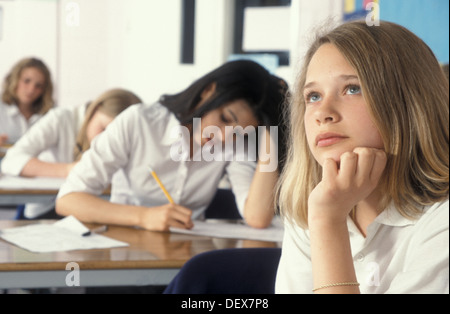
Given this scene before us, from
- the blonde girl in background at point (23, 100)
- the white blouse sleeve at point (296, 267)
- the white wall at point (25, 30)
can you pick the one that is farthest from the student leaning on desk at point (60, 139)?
the white wall at point (25, 30)

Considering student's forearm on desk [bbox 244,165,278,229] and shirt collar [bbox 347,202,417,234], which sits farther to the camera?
student's forearm on desk [bbox 244,165,278,229]

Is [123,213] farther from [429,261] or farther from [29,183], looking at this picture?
[429,261]

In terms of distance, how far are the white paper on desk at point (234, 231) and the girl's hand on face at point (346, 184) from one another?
1.91ft

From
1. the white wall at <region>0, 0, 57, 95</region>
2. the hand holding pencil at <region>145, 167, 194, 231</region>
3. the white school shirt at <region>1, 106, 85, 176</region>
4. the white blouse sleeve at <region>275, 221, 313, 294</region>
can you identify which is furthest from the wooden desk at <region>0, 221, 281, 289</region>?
the white wall at <region>0, 0, 57, 95</region>

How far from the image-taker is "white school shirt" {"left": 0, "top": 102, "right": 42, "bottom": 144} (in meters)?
2.89

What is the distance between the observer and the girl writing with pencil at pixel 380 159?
0.76 m

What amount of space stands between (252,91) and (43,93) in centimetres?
174

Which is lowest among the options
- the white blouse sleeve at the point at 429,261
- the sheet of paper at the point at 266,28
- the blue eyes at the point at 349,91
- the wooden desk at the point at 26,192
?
the wooden desk at the point at 26,192

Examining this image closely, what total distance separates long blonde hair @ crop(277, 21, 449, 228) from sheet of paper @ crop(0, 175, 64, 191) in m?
1.28

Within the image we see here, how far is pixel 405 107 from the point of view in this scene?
807 millimetres

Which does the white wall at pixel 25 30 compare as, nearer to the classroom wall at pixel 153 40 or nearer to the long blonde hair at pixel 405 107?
the classroom wall at pixel 153 40

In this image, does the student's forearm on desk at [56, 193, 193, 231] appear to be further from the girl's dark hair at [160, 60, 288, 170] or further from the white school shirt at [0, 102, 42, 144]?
the white school shirt at [0, 102, 42, 144]

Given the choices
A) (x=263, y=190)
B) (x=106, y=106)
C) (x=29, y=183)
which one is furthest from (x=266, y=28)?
(x=29, y=183)
